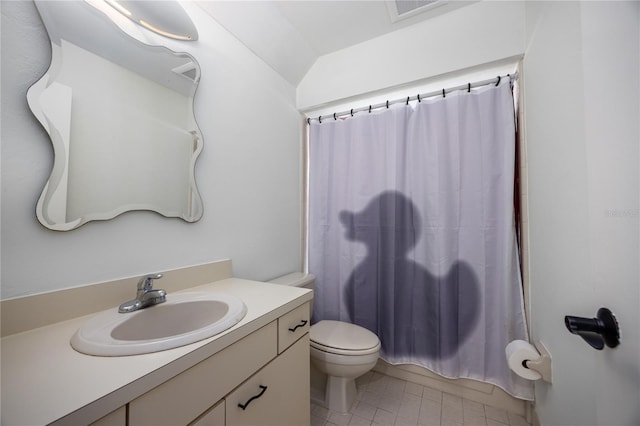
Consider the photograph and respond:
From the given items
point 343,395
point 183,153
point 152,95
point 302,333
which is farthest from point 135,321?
point 343,395

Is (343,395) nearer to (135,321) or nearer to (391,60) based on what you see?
(135,321)

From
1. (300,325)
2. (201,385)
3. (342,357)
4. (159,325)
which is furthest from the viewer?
(342,357)

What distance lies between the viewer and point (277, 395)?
85 cm

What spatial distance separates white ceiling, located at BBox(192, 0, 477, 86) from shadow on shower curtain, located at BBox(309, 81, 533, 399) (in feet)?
1.68

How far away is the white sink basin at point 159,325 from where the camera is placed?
548mm

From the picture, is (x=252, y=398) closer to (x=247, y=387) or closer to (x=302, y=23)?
(x=247, y=387)

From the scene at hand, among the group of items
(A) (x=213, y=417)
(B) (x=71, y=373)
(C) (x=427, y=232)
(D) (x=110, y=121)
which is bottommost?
(A) (x=213, y=417)

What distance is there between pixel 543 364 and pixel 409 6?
6.54 feet

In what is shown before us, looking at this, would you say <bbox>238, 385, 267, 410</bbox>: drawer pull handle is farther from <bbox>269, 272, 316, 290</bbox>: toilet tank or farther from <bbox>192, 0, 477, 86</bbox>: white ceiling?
<bbox>192, 0, 477, 86</bbox>: white ceiling

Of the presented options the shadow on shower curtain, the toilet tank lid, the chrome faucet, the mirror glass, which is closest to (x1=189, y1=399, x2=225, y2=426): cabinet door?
the chrome faucet

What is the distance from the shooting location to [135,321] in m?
0.76

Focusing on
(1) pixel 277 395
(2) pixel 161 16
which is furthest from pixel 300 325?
(2) pixel 161 16

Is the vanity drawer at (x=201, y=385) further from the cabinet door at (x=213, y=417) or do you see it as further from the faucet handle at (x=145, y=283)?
the faucet handle at (x=145, y=283)

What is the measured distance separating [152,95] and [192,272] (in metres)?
0.79
